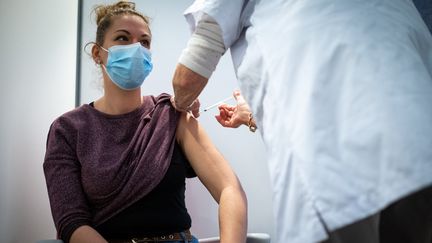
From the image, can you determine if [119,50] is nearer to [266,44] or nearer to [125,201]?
[125,201]

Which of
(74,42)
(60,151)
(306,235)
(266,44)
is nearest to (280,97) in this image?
(266,44)

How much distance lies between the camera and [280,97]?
63cm

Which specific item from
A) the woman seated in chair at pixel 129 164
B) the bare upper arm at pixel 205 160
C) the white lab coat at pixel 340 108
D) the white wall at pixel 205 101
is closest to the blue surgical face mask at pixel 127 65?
the woman seated in chair at pixel 129 164

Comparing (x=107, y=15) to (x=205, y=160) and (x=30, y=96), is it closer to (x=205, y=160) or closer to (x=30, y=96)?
(x=30, y=96)

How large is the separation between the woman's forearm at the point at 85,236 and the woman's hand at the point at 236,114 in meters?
0.55

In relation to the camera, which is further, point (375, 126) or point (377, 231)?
point (377, 231)

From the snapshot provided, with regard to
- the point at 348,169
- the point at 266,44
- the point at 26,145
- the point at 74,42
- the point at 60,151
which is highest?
the point at 266,44

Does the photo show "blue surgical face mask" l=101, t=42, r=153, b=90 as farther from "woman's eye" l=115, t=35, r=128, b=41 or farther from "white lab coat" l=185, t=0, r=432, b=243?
"white lab coat" l=185, t=0, r=432, b=243

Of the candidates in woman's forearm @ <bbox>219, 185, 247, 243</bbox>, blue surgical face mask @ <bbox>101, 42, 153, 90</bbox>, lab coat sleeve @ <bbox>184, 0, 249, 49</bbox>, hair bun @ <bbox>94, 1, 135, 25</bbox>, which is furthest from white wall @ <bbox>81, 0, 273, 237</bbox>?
lab coat sleeve @ <bbox>184, 0, 249, 49</bbox>

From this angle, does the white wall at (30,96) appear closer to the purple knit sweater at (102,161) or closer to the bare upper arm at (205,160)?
the purple knit sweater at (102,161)

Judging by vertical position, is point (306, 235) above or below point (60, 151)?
above

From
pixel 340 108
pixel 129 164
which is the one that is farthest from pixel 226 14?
pixel 129 164

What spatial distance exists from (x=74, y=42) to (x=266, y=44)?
1323mm

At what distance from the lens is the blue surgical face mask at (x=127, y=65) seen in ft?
4.44
